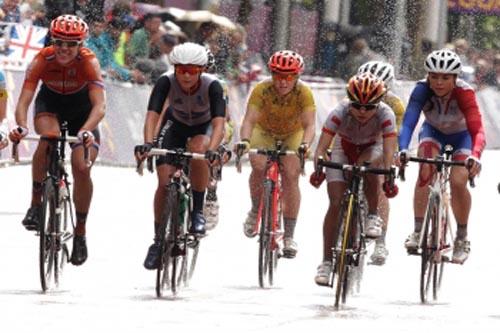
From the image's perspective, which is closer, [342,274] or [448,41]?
[342,274]

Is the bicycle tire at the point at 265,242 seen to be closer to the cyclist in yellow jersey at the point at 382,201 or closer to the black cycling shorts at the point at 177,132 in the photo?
the black cycling shorts at the point at 177,132

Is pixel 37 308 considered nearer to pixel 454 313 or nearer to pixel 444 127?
pixel 454 313

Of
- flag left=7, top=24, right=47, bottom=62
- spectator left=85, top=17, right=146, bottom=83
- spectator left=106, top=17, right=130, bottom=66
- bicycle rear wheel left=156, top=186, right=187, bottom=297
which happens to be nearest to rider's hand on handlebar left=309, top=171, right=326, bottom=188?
bicycle rear wheel left=156, top=186, right=187, bottom=297

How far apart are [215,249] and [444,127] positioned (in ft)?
11.8

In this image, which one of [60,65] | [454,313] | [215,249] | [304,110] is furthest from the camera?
[215,249]

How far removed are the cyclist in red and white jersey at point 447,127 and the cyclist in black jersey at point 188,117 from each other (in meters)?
1.41

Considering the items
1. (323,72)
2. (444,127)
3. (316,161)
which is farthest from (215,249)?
(323,72)

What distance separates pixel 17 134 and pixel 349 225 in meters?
2.35

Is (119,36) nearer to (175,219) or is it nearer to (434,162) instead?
(434,162)

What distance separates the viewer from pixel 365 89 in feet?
50.6

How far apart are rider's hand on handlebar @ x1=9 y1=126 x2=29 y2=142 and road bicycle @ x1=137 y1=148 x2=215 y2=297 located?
83cm

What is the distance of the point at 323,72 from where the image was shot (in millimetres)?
37719

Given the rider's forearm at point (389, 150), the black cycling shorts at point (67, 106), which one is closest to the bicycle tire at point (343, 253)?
the rider's forearm at point (389, 150)

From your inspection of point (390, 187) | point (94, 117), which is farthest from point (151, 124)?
point (390, 187)
